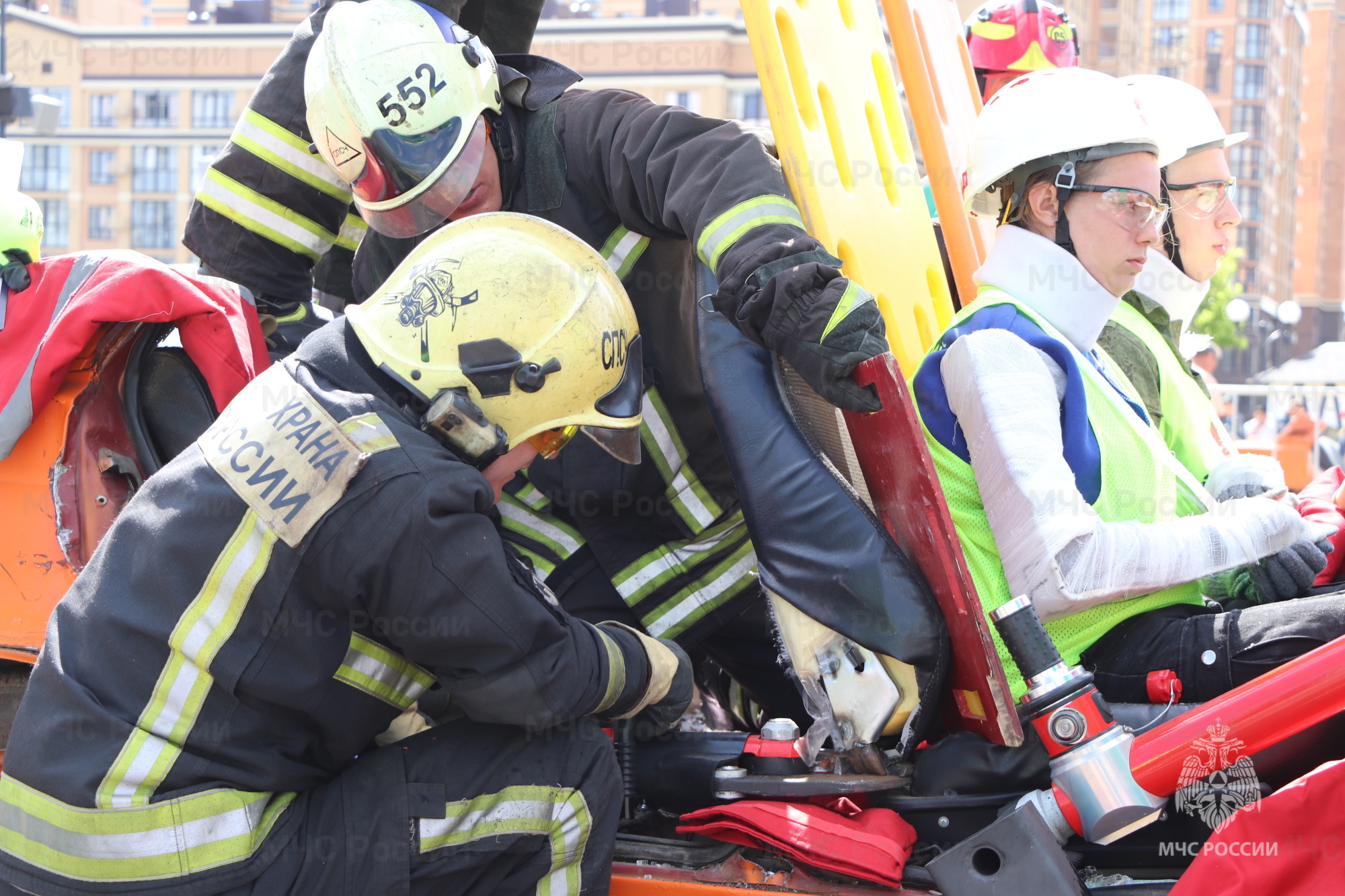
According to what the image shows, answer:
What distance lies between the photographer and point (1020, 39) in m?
4.20

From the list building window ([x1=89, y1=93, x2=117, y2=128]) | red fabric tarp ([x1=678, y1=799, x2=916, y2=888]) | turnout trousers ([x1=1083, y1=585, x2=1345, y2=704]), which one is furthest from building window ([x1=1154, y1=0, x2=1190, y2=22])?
red fabric tarp ([x1=678, y1=799, x2=916, y2=888])

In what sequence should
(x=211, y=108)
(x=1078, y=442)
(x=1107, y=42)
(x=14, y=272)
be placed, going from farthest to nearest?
(x=1107, y=42)
(x=211, y=108)
(x=14, y=272)
(x=1078, y=442)

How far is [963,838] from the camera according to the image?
217cm

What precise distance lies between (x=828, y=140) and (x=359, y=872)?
1944 millimetres

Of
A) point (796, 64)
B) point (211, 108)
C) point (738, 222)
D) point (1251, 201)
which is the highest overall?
point (796, 64)

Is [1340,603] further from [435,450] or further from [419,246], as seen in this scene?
[419,246]

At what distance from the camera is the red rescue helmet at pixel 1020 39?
13.7 feet

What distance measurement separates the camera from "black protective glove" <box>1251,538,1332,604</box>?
231 centimetres

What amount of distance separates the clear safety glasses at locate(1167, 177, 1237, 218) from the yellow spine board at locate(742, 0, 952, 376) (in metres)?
0.64

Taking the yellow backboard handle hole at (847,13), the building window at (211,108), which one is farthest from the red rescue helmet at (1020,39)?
the building window at (211,108)

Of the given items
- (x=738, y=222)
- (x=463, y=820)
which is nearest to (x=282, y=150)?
(x=738, y=222)

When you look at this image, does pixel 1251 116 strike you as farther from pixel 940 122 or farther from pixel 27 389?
pixel 27 389

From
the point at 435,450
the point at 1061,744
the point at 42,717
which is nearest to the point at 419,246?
the point at 435,450

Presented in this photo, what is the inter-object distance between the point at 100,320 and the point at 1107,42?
6084 centimetres
